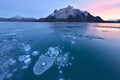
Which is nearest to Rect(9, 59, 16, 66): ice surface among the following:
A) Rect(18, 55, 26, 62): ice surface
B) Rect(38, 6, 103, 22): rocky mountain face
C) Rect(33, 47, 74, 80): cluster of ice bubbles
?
Rect(18, 55, 26, 62): ice surface

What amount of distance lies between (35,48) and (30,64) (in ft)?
8.97

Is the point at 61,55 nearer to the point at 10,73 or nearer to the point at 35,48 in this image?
the point at 35,48

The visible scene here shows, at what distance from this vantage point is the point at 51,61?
7.39 metres

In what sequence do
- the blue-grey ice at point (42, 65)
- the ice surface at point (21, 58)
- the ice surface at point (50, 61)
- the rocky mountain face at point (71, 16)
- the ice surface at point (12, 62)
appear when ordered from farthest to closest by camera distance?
1. the rocky mountain face at point (71, 16)
2. the ice surface at point (21, 58)
3. the ice surface at point (12, 62)
4. the ice surface at point (50, 61)
5. the blue-grey ice at point (42, 65)

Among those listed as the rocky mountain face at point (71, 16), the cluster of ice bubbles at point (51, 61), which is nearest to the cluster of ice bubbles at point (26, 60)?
the cluster of ice bubbles at point (51, 61)

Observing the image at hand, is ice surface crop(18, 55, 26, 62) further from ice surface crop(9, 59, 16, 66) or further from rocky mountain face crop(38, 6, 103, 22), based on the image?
rocky mountain face crop(38, 6, 103, 22)

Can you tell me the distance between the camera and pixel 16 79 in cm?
572

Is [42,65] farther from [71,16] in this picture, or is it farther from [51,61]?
[71,16]

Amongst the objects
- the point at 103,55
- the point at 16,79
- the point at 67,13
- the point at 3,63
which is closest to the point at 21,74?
the point at 16,79

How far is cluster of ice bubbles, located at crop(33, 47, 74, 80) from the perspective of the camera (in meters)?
6.55

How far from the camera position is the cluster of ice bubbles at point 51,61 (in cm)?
655

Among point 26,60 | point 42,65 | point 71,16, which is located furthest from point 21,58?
point 71,16

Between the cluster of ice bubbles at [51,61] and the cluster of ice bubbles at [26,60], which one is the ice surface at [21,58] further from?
the cluster of ice bubbles at [51,61]

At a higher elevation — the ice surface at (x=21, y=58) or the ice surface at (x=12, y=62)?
the ice surface at (x=21, y=58)
